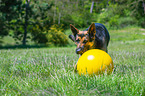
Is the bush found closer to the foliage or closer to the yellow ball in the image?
the foliage

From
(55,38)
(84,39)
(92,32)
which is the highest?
(92,32)

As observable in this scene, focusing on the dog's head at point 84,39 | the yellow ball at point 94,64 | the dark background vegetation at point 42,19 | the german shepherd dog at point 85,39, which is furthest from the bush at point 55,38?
the yellow ball at point 94,64

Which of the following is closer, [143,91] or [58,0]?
[143,91]

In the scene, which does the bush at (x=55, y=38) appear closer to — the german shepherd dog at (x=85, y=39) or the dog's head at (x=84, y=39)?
the german shepherd dog at (x=85, y=39)

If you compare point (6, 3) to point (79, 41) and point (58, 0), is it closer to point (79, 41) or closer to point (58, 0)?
point (58, 0)

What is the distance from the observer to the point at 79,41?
3885 mm

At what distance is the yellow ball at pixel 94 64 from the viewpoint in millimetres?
3441

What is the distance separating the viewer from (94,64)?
11.3 feet

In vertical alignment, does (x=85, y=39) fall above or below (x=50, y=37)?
above

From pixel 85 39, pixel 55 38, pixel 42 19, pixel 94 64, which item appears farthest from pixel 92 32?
pixel 42 19

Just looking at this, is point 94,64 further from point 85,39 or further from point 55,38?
point 55,38

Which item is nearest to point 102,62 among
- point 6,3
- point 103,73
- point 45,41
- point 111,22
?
point 103,73

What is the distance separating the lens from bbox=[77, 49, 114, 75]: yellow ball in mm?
3441

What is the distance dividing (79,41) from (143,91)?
6.22ft
